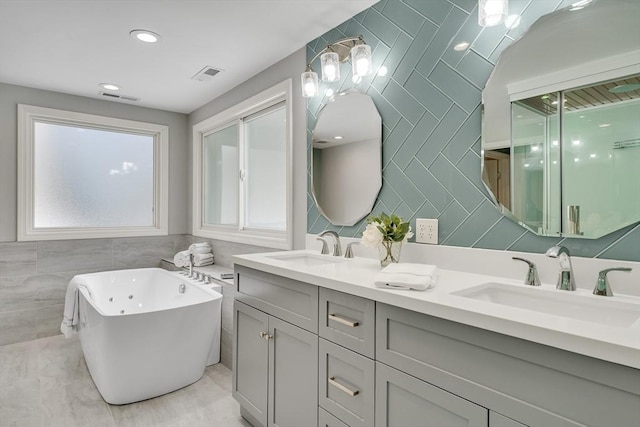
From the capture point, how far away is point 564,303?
1222 mm

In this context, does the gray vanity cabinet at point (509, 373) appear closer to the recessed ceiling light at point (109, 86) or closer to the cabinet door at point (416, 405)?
the cabinet door at point (416, 405)

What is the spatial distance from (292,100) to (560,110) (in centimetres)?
180

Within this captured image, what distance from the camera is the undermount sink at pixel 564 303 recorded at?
1082 mm

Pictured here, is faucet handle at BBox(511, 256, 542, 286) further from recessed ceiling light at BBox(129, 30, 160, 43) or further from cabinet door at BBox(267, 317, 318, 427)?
recessed ceiling light at BBox(129, 30, 160, 43)

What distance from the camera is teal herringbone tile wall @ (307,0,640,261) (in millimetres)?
1488

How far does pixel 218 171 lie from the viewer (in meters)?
4.07

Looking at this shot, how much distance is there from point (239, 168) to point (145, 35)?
140 cm

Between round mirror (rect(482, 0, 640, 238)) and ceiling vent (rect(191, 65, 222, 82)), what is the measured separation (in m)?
2.27

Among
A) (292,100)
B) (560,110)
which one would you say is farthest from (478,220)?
(292,100)

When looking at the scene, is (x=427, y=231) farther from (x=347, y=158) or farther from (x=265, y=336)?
(x=265, y=336)

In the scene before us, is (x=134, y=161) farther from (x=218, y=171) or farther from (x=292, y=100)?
(x=292, y=100)

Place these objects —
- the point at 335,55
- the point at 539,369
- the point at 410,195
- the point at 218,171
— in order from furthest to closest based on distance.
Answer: the point at 218,171 < the point at 335,55 < the point at 410,195 < the point at 539,369

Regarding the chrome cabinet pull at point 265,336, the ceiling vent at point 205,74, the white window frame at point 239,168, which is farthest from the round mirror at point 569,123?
the ceiling vent at point 205,74

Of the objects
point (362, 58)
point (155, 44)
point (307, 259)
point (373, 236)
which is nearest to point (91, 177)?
point (155, 44)
